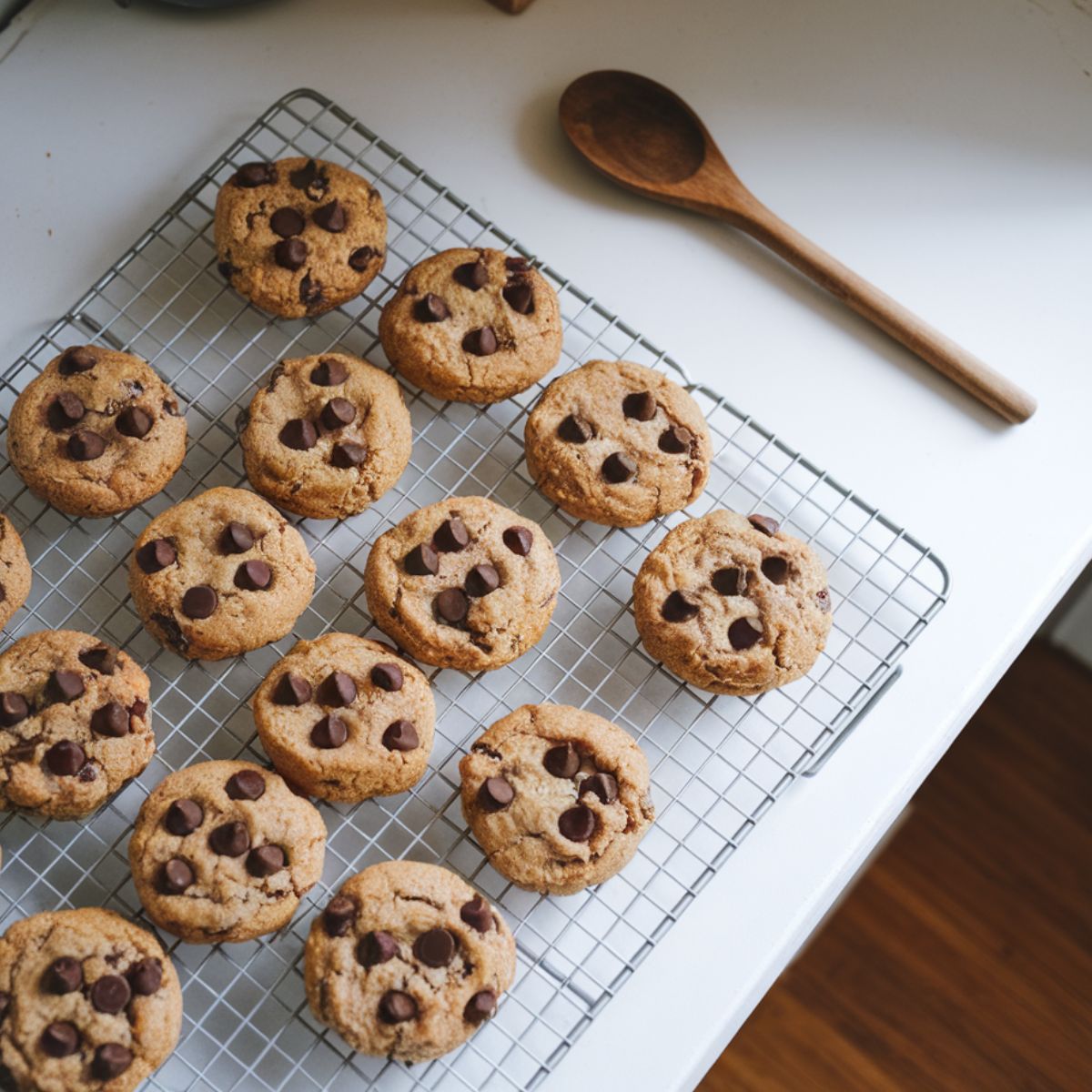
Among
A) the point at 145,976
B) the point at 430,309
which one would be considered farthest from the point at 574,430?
the point at 145,976

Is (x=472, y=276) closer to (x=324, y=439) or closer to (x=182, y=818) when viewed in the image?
(x=324, y=439)

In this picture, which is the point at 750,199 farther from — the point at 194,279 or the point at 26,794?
the point at 26,794

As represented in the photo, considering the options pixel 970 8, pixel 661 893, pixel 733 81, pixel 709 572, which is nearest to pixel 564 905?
pixel 661 893

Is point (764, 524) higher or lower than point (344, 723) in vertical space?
higher

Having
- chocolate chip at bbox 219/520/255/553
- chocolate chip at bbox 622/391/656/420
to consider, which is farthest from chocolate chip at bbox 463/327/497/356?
chocolate chip at bbox 219/520/255/553

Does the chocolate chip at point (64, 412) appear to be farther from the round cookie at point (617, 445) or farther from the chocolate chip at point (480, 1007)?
the chocolate chip at point (480, 1007)
